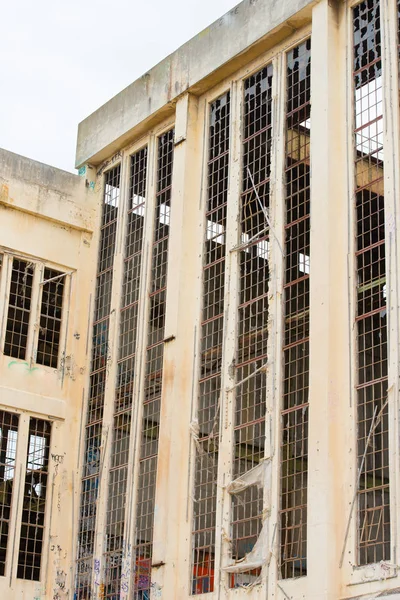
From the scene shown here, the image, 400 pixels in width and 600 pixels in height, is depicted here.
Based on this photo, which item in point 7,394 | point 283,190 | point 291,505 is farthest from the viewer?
point 7,394

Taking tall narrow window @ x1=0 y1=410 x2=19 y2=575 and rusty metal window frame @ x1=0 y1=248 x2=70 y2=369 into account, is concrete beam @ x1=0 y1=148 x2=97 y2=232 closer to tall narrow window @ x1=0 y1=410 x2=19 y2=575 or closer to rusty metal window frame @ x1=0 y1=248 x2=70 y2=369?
rusty metal window frame @ x1=0 y1=248 x2=70 y2=369

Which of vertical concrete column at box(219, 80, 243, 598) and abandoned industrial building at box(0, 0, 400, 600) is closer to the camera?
abandoned industrial building at box(0, 0, 400, 600)

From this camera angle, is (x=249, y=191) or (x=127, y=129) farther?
(x=127, y=129)

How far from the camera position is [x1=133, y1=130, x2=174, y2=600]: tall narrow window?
24.2 meters

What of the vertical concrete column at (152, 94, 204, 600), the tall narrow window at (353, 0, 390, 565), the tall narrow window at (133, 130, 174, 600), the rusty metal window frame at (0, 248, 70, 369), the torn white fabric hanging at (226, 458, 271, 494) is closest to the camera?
the tall narrow window at (353, 0, 390, 565)

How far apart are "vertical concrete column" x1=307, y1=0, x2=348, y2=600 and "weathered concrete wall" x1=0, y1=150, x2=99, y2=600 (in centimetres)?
794

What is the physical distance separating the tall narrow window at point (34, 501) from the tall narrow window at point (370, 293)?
876cm

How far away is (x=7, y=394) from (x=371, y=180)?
9.62 meters

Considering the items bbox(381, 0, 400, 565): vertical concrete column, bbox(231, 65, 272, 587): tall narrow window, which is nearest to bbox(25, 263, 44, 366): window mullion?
bbox(231, 65, 272, 587): tall narrow window

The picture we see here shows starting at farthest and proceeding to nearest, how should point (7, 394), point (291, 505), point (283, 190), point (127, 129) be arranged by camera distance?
point (127, 129) → point (7, 394) → point (283, 190) → point (291, 505)

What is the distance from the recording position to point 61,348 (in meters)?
27.8

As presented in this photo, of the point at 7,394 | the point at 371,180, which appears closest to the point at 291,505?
the point at 371,180

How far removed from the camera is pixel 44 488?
1042 inches

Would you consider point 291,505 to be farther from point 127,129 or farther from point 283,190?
point 127,129
